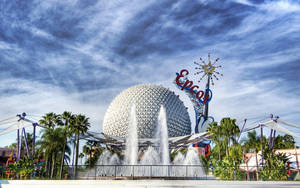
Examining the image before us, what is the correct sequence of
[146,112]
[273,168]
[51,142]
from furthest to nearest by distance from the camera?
[146,112] → [51,142] → [273,168]

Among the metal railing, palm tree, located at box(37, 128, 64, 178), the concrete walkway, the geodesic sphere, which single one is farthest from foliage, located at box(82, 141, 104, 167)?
the concrete walkway

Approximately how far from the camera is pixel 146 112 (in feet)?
217

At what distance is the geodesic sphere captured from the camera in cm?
6550

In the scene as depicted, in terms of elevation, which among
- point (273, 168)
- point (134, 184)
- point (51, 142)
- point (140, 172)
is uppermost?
point (51, 142)

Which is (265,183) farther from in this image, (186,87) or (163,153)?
(186,87)

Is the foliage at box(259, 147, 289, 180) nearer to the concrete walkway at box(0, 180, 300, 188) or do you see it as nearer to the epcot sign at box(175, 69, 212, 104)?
the concrete walkway at box(0, 180, 300, 188)

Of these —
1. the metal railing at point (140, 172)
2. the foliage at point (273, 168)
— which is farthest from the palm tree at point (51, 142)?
the foliage at point (273, 168)

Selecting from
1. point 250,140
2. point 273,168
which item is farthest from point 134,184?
point 250,140

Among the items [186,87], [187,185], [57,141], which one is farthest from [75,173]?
[186,87]

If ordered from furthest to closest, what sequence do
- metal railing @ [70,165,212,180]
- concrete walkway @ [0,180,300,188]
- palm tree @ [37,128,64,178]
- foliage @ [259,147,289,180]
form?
1. palm tree @ [37,128,64,178]
2. foliage @ [259,147,289,180]
3. metal railing @ [70,165,212,180]
4. concrete walkway @ [0,180,300,188]

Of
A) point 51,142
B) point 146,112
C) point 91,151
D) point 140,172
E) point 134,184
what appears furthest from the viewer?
point 146,112

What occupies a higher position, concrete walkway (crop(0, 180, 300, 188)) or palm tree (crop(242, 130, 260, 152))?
palm tree (crop(242, 130, 260, 152))

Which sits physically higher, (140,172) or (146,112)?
(146,112)

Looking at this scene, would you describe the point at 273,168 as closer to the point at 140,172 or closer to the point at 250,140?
the point at 140,172
